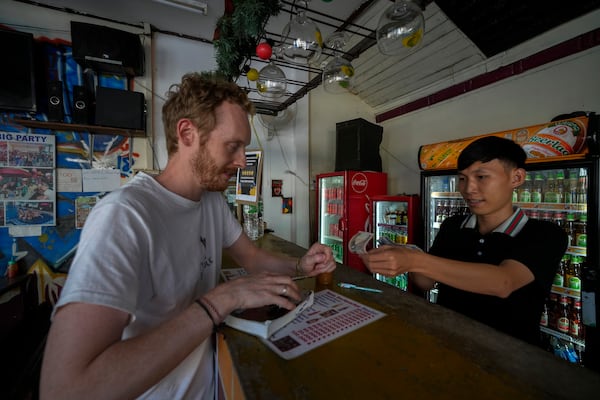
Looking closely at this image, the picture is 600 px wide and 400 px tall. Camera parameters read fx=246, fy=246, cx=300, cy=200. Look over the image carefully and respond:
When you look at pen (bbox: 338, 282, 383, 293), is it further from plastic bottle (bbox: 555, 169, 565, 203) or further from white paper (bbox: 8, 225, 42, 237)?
white paper (bbox: 8, 225, 42, 237)

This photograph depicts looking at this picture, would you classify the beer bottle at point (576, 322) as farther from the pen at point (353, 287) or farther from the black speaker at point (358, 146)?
the black speaker at point (358, 146)

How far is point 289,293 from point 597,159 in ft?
7.36

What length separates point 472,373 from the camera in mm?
649

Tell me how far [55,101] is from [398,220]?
430cm

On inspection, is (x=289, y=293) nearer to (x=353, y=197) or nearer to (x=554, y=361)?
(x=554, y=361)

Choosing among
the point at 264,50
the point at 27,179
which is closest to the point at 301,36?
the point at 264,50

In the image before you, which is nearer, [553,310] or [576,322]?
[576,322]

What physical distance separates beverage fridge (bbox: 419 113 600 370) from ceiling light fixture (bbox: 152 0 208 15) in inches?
122

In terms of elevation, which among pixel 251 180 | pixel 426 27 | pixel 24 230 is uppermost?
pixel 426 27

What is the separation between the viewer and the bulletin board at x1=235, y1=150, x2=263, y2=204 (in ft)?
8.72

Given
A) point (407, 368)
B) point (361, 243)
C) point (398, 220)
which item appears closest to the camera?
point (407, 368)

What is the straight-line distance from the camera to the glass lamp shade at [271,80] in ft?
7.25

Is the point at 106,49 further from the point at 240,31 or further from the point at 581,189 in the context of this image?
the point at 581,189

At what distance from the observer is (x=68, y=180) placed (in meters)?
2.93
